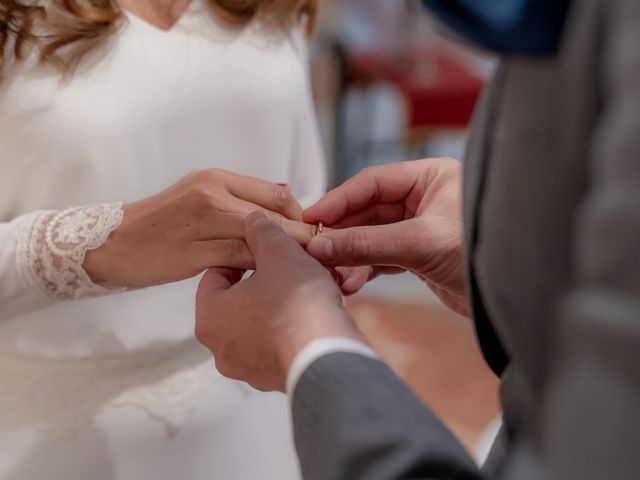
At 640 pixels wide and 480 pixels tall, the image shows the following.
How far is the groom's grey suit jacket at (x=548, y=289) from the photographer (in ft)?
1.32

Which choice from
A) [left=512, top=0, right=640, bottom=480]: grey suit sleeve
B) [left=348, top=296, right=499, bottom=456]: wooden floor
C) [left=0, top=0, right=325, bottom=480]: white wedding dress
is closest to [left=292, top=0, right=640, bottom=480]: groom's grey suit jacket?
[left=512, top=0, right=640, bottom=480]: grey suit sleeve

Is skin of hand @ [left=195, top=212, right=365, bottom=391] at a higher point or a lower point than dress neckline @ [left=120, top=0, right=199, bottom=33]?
lower

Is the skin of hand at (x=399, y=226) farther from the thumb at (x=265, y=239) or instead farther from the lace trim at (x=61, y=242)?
the lace trim at (x=61, y=242)

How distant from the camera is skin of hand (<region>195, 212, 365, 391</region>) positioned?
59 centimetres

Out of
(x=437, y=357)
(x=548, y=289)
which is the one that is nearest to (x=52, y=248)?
(x=548, y=289)

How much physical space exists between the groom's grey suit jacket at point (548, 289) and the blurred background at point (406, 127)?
1382 millimetres

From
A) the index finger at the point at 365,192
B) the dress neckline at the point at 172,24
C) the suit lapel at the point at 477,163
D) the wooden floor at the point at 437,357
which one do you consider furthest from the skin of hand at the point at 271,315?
the wooden floor at the point at 437,357

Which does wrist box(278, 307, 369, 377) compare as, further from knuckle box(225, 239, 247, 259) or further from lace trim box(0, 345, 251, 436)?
lace trim box(0, 345, 251, 436)

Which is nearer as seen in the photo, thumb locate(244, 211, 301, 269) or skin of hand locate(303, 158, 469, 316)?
thumb locate(244, 211, 301, 269)

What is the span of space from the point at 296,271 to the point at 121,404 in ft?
1.62

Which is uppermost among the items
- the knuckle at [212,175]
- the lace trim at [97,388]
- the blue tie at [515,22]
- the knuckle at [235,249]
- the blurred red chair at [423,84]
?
the blue tie at [515,22]

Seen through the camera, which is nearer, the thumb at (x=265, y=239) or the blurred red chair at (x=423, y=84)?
the thumb at (x=265, y=239)

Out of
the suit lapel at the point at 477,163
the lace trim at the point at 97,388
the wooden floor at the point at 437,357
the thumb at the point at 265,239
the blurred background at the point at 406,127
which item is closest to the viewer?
the suit lapel at the point at 477,163

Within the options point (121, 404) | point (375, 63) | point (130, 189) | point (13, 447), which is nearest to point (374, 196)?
point (130, 189)
